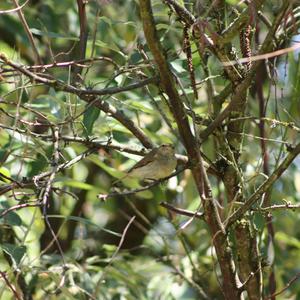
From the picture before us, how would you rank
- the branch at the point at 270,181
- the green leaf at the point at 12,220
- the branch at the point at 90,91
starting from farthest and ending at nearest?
the green leaf at the point at 12,220 → the branch at the point at 270,181 → the branch at the point at 90,91

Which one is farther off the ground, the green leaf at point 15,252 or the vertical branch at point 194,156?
the vertical branch at point 194,156

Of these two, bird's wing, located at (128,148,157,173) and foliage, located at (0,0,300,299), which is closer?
foliage, located at (0,0,300,299)

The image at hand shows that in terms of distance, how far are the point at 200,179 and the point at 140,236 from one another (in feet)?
7.84

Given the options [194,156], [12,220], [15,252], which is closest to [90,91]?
[194,156]

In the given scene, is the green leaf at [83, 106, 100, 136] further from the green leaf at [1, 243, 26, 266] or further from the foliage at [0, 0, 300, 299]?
the green leaf at [1, 243, 26, 266]

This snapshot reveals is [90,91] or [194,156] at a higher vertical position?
[90,91]

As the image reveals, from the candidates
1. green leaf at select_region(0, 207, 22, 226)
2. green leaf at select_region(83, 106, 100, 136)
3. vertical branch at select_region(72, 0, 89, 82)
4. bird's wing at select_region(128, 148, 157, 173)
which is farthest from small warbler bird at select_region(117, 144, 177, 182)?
green leaf at select_region(0, 207, 22, 226)

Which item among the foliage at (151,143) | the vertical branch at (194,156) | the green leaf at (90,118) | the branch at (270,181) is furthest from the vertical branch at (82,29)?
the branch at (270,181)

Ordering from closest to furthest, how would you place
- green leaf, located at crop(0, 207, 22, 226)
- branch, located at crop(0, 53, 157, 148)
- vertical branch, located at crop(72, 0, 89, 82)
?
branch, located at crop(0, 53, 157, 148), vertical branch, located at crop(72, 0, 89, 82), green leaf, located at crop(0, 207, 22, 226)

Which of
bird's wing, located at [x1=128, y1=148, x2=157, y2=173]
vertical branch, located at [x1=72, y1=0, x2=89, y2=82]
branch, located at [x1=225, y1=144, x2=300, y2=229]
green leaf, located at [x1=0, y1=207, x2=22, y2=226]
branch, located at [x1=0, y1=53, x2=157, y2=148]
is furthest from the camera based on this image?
green leaf, located at [x1=0, y1=207, x2=22, y2=226]

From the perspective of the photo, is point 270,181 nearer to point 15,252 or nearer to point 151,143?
point 151,143

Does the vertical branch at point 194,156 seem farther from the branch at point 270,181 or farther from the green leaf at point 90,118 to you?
the green leaf at point 90,118

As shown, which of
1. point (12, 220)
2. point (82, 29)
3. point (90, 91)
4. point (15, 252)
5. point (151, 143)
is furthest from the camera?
point (12, 220)

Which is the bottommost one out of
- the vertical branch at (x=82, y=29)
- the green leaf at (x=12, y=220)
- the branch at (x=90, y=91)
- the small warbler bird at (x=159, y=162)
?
the green leaf at (x=12, y=220)
